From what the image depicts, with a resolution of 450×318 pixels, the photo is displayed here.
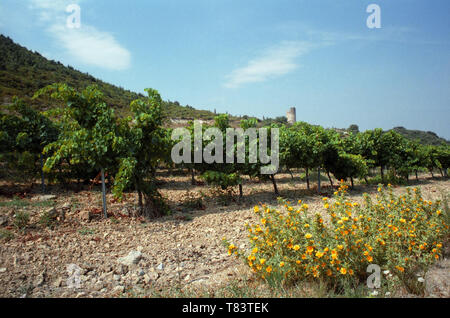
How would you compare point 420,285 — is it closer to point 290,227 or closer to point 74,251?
point 290,227

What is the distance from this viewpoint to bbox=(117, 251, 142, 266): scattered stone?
4.37 metres

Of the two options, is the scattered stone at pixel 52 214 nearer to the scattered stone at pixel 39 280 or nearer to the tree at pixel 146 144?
the tree at pixel 146 144

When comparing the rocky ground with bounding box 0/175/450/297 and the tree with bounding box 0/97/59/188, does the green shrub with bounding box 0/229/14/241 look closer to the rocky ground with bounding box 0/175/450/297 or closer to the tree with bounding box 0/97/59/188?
the rocky ground with bounding box 0/175/450/297

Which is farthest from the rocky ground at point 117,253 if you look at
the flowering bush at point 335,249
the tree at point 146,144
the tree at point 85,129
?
the tree at point 85,129

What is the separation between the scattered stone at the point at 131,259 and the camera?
4.37 metres

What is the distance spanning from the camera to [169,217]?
23.8 ft

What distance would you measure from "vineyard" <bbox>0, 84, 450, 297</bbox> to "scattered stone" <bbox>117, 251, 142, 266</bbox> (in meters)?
0.02

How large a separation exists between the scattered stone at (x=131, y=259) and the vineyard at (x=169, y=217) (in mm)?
22

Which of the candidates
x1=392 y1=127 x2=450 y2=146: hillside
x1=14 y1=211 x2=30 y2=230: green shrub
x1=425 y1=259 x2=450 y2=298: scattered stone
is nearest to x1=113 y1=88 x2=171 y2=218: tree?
x1=14 y1=211 x2=30 y2=230: green shrub

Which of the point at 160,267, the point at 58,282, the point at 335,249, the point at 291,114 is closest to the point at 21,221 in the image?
the point at 58,282

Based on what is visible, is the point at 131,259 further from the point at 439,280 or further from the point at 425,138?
the point at 425,138

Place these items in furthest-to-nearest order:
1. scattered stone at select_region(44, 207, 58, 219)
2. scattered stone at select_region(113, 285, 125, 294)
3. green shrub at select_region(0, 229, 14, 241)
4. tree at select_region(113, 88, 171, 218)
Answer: tree at select_region(113, 88, 171, 218), scattered stone at select_region(44, 207, 58, 219), green shrub at select_region(0, 229, 14, 241), scattered stone at select_region(113, 285, 125, 294)
